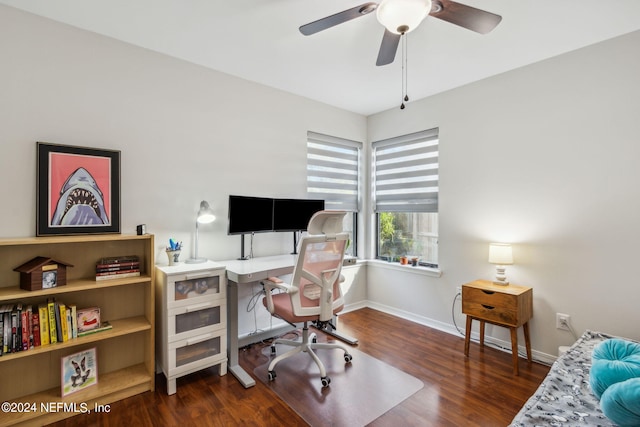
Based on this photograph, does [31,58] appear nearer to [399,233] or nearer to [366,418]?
Result: [366,418]

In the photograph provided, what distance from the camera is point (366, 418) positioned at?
186 cm

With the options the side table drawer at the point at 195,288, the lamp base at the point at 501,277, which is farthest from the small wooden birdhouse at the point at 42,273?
the lamp base at the point at 501,277

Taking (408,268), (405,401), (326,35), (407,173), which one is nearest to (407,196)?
(407,173)

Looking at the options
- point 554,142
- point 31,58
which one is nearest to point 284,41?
point 31,58

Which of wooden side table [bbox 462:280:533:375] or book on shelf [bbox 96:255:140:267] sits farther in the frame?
wooden side table [bbox 462:280:533:375]

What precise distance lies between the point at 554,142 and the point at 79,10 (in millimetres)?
3589

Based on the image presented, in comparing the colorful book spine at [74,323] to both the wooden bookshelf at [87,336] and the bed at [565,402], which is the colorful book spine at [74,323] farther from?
the bed at [565,402]

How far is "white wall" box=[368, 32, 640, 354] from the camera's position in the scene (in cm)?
222

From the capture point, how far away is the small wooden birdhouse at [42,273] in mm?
1794

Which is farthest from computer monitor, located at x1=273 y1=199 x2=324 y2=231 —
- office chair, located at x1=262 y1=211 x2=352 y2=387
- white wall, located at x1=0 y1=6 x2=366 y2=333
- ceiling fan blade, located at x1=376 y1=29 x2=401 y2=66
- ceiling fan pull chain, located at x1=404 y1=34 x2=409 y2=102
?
ceiling fan blade, located at x1=376 y1=29 x2=401 y2=66

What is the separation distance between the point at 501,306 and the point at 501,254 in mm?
440

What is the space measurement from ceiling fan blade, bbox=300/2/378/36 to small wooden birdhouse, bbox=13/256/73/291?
205cm

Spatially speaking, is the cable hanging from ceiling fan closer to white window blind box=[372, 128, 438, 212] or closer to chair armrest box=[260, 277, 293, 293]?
white window blind box=[372, 128, 438, 212]

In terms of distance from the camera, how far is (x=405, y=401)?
2.04m
